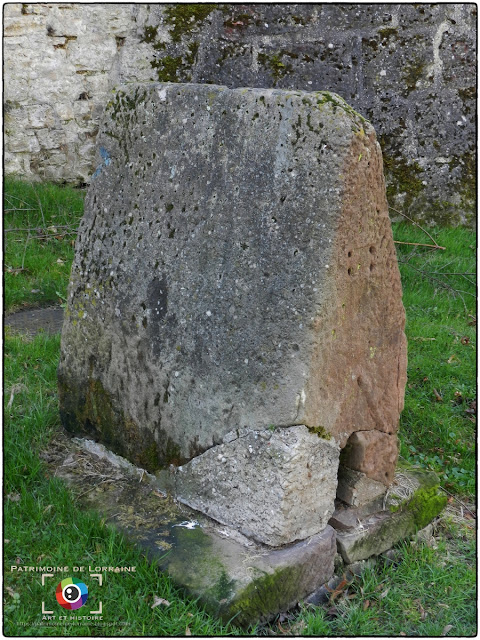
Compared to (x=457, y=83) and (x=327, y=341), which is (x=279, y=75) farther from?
(x=327, y=341)

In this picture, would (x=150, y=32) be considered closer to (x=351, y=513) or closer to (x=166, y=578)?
(x=351, y=513)

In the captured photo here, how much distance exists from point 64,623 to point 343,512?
3.59 ft

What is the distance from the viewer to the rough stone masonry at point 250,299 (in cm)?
228

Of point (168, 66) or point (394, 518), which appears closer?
point (394, 518)

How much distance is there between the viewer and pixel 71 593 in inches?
92.7

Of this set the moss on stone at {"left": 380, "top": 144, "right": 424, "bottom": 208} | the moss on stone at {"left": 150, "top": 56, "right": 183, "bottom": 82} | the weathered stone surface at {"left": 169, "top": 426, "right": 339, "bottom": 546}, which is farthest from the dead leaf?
the moss on stone at {"left": 150, "top": 56, "right": 183, "bottom": 82}

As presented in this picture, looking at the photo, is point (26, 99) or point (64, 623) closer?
point (64, 623)

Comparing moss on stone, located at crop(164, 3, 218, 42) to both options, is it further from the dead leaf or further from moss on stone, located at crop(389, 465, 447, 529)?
the dead leaf

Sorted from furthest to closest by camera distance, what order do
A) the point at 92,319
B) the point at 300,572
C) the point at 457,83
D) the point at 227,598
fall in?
1. the point at 457,83
2. the point at 92,319
3. the point at 300,572
4. the point at 227,598

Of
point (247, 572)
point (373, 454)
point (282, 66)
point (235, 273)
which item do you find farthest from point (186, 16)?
point (247, 572)

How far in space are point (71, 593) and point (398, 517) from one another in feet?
4.21

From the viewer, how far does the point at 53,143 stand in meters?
5.95

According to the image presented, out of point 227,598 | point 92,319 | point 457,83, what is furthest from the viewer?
point 457,83

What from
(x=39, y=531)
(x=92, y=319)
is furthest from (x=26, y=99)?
(x=39, y=531)
